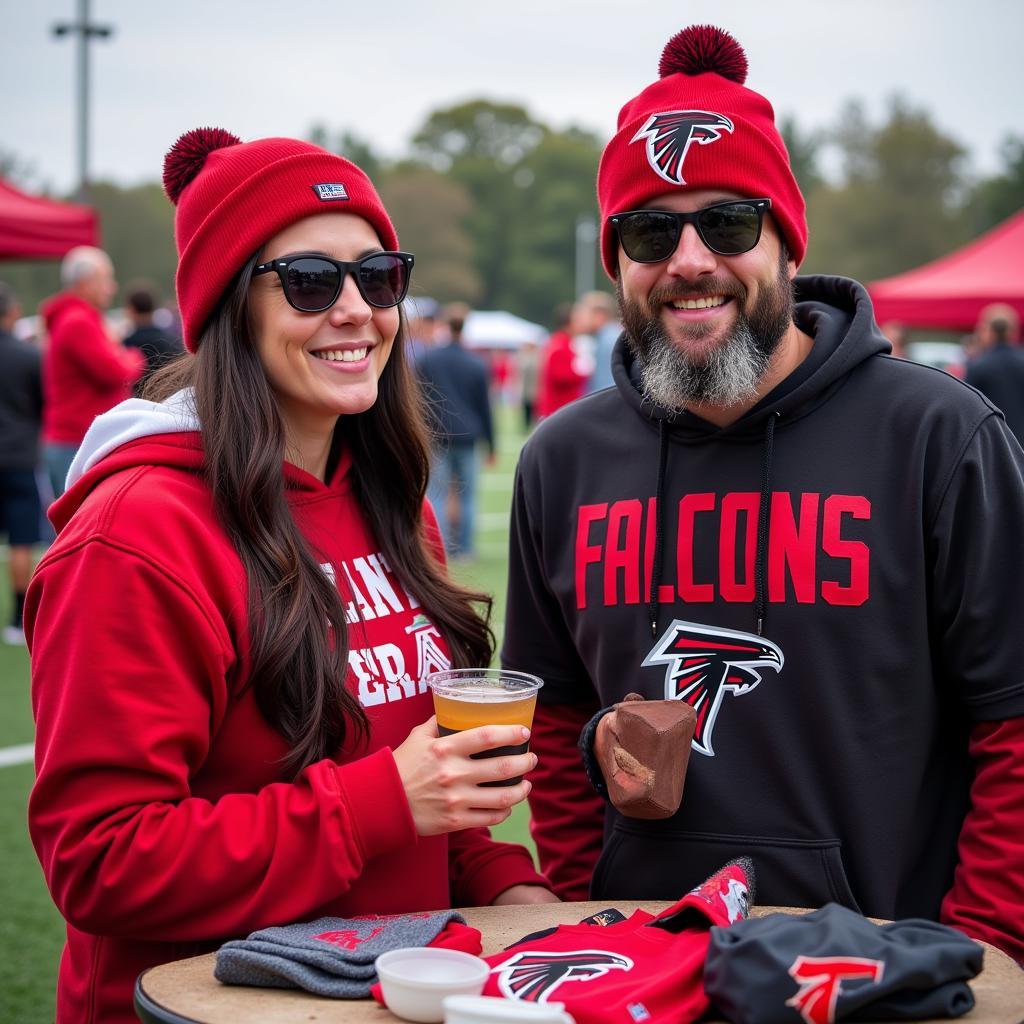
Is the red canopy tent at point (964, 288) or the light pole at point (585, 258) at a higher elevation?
the light pole at point (585, 258)

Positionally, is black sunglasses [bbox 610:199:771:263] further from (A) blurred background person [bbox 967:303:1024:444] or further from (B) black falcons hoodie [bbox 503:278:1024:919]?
(A) blurred background person [bbox 967:303:1024:444]

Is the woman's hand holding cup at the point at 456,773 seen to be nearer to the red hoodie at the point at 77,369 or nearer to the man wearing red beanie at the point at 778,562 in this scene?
the man wearing red beanie at the point at 778,562

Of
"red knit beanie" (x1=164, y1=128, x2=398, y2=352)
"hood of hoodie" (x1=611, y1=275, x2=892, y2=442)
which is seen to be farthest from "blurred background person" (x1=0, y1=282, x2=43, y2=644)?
"hood of hoodie" (x1=611, y1=275, x2=892, y2=442)

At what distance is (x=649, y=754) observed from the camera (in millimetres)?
2164

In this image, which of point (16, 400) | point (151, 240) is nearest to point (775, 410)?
point (16, 400)

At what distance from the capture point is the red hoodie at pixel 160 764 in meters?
1.87

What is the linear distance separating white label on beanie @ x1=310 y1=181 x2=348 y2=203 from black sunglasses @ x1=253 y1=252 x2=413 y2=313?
0.11 meters

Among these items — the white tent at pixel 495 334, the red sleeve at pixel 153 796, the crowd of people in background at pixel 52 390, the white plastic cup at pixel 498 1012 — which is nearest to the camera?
the white plastic cup at pixel 498 1012

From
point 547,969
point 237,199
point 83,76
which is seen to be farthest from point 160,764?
point 83,76

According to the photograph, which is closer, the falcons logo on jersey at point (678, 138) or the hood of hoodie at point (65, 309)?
the falcons logo on jersey at point (678, 138)

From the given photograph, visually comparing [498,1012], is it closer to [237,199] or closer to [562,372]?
[237,199]

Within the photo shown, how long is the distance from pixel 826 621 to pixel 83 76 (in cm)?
1641

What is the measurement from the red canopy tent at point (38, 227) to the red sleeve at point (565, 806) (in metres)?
9.04

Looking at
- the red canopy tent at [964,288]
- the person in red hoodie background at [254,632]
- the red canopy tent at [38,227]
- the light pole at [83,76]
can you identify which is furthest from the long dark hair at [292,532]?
the light pole at [83,76]
